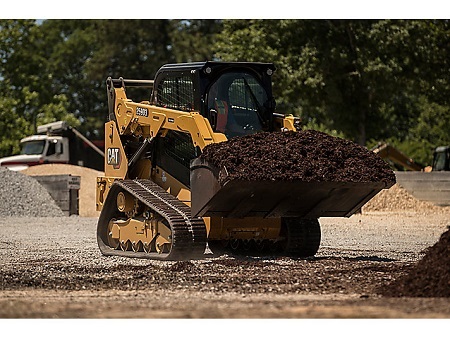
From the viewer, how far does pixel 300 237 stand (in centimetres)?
1445

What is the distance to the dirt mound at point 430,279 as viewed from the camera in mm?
9445

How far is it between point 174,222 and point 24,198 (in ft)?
49.1

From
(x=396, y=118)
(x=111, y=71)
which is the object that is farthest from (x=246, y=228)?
(x=111, y=71)

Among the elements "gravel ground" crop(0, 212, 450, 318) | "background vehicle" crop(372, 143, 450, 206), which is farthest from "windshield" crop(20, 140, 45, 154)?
"gravel ground" crop(0, 212, 450, 318)

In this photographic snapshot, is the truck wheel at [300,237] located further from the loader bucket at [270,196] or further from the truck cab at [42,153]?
the truck cab at [42,153]

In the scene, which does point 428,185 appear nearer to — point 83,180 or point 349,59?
point 349,59

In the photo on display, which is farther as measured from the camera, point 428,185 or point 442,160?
point 442,160

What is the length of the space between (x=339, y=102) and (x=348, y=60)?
1.75 meters

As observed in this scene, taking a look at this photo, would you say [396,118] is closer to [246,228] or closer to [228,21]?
[228,21]

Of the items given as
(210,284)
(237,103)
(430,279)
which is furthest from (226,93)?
(430,279)

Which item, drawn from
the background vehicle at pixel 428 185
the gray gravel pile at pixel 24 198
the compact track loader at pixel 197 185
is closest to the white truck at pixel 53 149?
the gray gravel pile at pixel 24 198

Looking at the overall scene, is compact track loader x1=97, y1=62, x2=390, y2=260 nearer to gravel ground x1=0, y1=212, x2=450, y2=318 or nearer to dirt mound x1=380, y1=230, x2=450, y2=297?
gravel ground x1=0, y1=212, x2=450, y2=318

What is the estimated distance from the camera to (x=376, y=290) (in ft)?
33.0

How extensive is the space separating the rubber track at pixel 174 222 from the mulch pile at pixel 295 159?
106 cm
